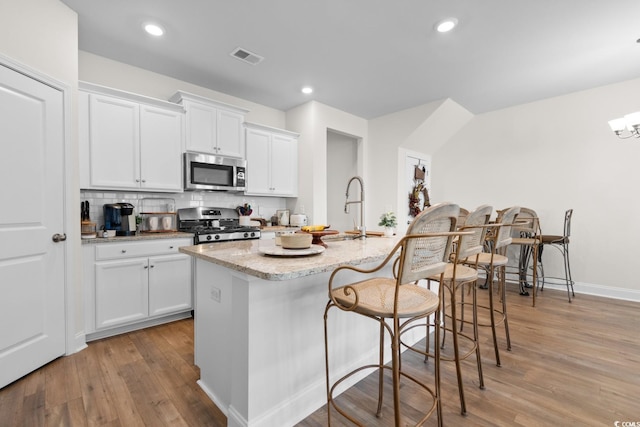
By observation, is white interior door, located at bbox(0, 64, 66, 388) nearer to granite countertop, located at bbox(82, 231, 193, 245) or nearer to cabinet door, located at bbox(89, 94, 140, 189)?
granite countertop, located at bbox(82, 231, 193, 245)

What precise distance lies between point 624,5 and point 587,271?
10.7ft

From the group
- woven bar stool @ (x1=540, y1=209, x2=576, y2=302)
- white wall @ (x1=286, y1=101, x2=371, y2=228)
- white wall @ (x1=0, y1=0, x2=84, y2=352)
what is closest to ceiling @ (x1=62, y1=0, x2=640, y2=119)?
white wall @ (x1=0, y1=0, x2=84, y2=352)

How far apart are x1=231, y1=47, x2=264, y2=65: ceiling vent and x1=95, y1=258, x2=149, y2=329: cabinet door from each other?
7.32 ft

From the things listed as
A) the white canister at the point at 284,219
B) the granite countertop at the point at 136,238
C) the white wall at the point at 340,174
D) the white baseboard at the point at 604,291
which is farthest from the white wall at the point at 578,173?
the granite countertop at the point at 136,238

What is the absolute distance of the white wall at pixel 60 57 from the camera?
6.33 feet

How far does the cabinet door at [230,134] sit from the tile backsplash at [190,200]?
23.7 inches

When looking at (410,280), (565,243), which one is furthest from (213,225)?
(565,243)

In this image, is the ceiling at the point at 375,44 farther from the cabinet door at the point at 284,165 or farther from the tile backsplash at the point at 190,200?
the tile backsplash at the point at 190,200

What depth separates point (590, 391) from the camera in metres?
1.82

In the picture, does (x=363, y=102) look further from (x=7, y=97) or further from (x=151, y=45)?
(x=7, y=97)

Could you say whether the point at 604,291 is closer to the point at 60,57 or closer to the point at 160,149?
the point at 160,149

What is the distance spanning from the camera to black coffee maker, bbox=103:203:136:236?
2742 mm

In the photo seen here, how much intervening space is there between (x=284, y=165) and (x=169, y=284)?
7.33 ft

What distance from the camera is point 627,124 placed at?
2.93 m
